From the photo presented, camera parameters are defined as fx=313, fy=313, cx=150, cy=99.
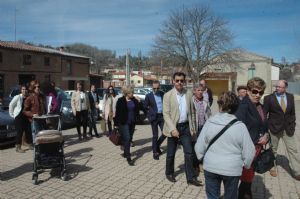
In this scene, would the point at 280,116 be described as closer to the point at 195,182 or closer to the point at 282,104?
the point at 282,104

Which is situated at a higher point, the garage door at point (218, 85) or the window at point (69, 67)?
the window at point (69, 67)

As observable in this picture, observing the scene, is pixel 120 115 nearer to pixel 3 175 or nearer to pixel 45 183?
pixel 45 183

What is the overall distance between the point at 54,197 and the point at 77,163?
6.92ft

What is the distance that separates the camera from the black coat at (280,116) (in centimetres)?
599

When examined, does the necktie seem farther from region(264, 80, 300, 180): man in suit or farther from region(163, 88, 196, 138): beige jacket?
region(163, 88, 196, 138): beige jacket

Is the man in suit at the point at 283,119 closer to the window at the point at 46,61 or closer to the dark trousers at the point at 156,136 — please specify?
the dark trousers at the point at 156,136

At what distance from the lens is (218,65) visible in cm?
4306

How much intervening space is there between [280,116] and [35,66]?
3737 cm

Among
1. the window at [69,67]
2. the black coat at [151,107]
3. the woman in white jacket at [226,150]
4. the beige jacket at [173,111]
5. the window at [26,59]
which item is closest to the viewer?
the woman in white jacket at [226,150]

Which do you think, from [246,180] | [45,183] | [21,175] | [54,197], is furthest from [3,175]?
[246,180]

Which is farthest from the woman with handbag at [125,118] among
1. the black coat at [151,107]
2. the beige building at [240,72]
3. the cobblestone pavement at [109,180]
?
the beige building at [240,72]

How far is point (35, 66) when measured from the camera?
39.1 m

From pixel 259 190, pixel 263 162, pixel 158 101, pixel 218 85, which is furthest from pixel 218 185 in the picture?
pixel 218 85

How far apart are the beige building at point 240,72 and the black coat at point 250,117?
130 feet
